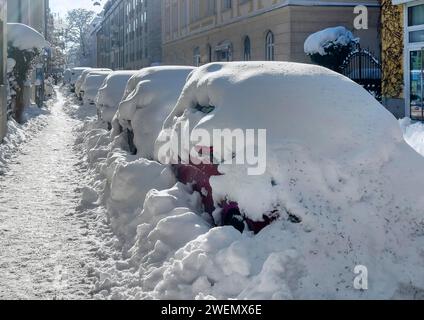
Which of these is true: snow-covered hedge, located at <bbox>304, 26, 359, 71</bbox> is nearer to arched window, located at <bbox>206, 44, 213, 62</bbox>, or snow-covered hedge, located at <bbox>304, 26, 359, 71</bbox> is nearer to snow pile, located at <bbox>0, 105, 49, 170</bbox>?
snow pile, located at <bbox>0, 105, 49, 170</bbox>

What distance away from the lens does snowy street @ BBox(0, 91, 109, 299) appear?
5.19m

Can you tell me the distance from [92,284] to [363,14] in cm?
2027

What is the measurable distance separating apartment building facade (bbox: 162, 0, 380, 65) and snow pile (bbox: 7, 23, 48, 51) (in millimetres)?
8769

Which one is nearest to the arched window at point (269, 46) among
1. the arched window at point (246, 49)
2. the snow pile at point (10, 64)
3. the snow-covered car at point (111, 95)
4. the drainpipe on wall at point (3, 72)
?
the arched window at point (246, 49)

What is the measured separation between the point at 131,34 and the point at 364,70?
142ft

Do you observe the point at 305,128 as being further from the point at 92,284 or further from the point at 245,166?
the point at 92,284

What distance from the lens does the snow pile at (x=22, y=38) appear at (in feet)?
59.3

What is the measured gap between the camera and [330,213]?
4.31 meters

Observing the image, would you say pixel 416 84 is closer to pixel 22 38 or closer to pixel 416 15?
pixel 416 15

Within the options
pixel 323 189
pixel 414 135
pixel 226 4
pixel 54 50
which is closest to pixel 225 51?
pixel 226 4

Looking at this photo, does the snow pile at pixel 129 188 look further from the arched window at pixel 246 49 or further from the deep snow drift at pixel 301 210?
the arched window at pixel 246 49

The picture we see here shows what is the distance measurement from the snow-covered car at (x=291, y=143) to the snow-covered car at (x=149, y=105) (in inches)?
112

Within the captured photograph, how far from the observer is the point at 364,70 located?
64.7 ft

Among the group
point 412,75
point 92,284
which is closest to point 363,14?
point 412,75
